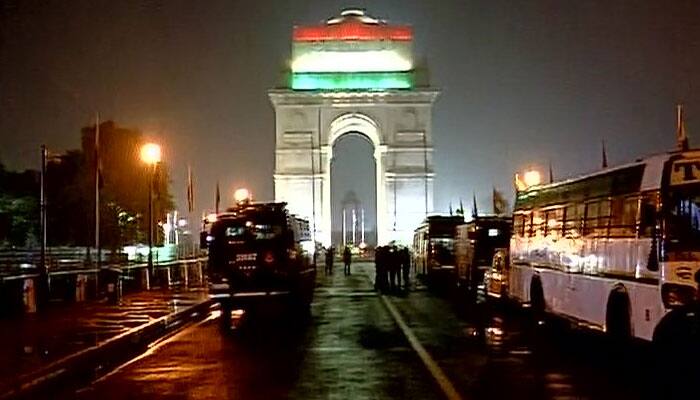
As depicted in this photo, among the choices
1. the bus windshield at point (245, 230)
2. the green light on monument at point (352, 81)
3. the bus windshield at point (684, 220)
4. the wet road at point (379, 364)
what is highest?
the green light on monument at point (352, 81)

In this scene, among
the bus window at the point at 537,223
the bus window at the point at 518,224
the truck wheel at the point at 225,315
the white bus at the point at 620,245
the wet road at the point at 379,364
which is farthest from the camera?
the bus window at the point at 518,224

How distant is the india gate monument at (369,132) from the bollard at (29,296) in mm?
69955

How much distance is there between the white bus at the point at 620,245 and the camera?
50.0 ft

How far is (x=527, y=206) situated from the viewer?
27719 millimetres

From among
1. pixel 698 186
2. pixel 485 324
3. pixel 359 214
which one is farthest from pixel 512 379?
pixel 359 214

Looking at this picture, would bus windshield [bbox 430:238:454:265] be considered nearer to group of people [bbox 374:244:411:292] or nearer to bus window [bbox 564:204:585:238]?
group of people [bbox 374:244:411:292]

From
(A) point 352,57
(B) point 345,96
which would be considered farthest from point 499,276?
(A) point 352,57

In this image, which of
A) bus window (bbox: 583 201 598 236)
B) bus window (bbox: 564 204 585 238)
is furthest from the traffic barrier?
bus window (bbox: 583 201 598 236)

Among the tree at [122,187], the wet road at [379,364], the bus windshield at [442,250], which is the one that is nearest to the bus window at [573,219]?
the wet road at [379,364]

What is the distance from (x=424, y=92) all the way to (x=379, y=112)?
444 cm

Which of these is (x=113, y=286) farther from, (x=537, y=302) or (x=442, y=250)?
(x=442, y=250)

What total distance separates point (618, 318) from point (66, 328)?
11.6 meters

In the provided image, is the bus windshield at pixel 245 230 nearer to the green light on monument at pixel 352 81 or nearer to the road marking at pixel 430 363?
the road marking at pixel 430 363

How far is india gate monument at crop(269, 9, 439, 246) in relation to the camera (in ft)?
336
